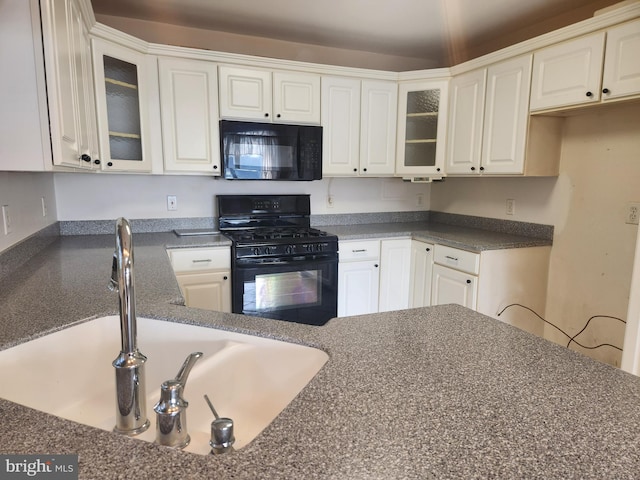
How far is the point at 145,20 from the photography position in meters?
2.67

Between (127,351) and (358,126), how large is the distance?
253 cm

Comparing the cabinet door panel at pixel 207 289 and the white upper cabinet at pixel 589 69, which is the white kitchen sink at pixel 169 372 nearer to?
the cabinet door panel at pixel 207 289

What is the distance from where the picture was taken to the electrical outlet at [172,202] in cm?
286

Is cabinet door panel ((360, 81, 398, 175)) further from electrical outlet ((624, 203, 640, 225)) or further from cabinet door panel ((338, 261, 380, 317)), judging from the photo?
electrical outlet ((624, 203, 640, 225))

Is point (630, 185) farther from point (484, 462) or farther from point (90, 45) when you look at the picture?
point (90, 45)

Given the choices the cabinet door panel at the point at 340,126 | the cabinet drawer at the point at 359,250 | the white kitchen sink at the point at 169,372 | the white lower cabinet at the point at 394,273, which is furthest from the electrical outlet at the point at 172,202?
the white kitchen sink at the point at 169,372

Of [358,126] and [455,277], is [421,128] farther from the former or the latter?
[455,277]

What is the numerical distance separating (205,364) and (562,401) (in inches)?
31.8

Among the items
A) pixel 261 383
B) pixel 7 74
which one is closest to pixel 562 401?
pixel 261 383

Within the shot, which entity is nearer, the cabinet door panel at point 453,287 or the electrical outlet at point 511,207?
the cabinet door panel at point 453,287

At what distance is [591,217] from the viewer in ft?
7.72

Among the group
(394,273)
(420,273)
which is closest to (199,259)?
(394,273)

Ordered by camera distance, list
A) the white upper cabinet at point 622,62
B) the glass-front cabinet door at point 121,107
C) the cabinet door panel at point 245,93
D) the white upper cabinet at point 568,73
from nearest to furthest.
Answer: the white upper cabinet at point 622,62
the white upper cabinet at point 568,73
the glass-front cabinet door at point 121,107
the cabinet door panel at point 245,93

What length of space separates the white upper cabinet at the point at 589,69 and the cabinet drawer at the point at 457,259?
95cm
